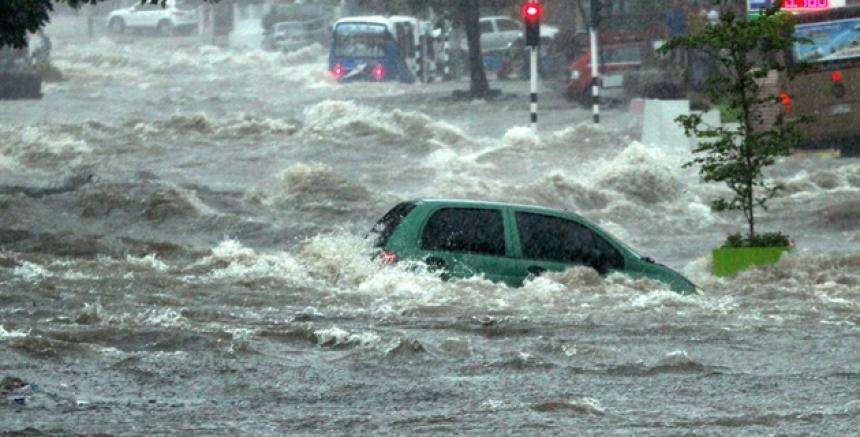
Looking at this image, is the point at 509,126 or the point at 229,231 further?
the point at 509,126

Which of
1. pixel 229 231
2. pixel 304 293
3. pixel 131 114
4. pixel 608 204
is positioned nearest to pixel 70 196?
pixel 229 231

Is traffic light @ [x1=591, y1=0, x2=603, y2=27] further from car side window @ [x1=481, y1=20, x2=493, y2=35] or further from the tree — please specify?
car side window @ [x1=481, y1=20, x2=493, y2=35]

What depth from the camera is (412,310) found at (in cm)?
1328

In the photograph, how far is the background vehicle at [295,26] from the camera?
67125 millimetres

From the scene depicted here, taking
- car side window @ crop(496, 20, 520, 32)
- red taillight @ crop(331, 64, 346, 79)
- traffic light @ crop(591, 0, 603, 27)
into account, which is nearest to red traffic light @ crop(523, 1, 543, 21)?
traffic light @ crop(591, 0, 603, 27)

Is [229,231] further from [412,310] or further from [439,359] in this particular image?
[439,359]

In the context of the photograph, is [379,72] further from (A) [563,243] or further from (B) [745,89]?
(A) [563,243]

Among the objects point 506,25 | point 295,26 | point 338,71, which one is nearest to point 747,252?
point 338,71

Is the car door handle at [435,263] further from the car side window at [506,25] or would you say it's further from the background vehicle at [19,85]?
the car side window at [506,25]

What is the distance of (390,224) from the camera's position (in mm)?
13219

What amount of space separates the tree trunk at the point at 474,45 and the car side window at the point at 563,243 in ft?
97.5

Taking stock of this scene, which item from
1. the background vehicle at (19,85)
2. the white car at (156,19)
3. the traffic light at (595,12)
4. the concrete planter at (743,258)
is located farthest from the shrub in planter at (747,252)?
the white car at (156,19)

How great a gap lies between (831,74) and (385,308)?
55.2 ft

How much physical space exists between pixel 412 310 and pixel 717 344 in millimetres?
2469
